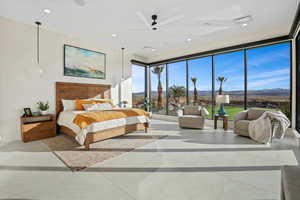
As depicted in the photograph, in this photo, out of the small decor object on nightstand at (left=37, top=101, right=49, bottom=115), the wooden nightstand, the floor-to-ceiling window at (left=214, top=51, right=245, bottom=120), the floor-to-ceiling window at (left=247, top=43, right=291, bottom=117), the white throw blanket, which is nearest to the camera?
the white throw blanket

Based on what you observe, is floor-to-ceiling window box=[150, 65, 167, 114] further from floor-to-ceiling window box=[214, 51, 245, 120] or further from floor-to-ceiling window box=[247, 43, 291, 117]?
floor-to-ceiling window box=[247, 43, 291, 117]

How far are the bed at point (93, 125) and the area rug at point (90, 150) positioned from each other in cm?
17

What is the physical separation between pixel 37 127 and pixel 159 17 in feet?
13.7

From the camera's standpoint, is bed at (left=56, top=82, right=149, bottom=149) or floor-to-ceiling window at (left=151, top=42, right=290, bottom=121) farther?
floor-to-ceiling window at (left=151, top=42, right=290, bottom=121)

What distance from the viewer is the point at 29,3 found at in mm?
2846

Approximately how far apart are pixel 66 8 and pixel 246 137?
5425mm

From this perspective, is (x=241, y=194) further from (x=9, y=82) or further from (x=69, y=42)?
(x=69, y=42)

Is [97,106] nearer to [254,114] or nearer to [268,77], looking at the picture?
[254,114]

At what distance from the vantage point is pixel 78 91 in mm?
4777

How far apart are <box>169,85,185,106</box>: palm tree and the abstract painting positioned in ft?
10.5

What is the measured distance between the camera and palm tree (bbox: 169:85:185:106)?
6406 millimetres

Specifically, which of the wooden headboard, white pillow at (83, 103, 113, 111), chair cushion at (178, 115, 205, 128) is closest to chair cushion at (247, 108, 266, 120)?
chair cushion at (178, 115, 205, 128)

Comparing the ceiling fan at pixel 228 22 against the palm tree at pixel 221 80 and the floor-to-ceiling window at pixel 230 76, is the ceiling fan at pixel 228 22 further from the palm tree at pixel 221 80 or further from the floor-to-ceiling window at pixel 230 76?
the palm tree at pixel 221 80

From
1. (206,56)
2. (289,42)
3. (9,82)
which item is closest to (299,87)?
(289,42)
